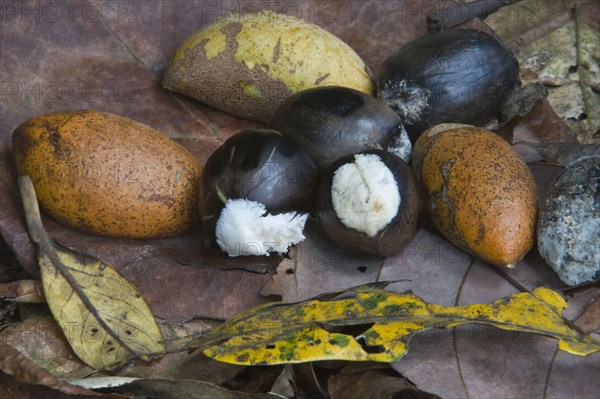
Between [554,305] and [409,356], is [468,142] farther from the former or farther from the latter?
[409,356]

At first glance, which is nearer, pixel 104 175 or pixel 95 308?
pixel 95 308

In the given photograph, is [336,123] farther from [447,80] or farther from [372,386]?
[372,386]

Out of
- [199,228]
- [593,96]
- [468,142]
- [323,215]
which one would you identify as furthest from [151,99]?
[593,96]

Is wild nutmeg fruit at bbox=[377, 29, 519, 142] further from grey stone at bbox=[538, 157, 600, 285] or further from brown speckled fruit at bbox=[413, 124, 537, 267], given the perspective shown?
grey stone at bbox=[538, 157, 600, 285]

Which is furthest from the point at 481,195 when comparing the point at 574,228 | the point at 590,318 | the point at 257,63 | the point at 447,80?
the point at 257,63

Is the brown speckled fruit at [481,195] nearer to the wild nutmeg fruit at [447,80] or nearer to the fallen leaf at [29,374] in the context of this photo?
the wild nutmeg fruit at [447,80]

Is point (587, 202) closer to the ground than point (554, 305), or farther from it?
farther from it
